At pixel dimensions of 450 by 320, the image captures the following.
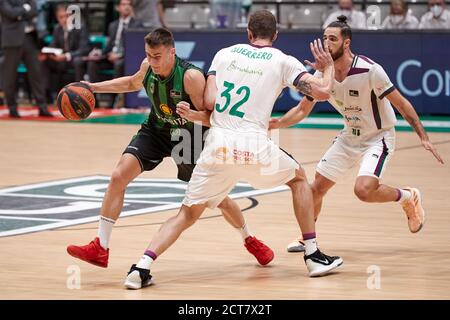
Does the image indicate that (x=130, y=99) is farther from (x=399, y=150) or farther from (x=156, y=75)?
(x=156, y=75)

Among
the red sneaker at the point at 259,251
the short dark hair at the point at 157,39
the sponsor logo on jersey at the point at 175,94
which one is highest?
the short dark hair at the point at 157,39

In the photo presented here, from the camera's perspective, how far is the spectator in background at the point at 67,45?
19.4m

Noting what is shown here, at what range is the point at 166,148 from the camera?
25.7ft

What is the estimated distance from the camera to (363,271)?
7676mm

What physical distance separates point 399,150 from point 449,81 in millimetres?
3300

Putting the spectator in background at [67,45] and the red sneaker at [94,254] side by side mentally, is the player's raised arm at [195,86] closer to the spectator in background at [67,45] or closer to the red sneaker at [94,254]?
the red sneaker at [94,254]

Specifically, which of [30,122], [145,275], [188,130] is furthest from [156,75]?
[30,122]

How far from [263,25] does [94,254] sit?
6.46 ft

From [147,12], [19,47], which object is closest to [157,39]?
[19,47]

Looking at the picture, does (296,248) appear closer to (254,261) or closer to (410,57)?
(254,261)

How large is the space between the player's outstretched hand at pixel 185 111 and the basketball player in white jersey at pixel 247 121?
26 centimetres

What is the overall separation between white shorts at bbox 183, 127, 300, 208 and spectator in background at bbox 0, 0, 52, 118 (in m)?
11.1

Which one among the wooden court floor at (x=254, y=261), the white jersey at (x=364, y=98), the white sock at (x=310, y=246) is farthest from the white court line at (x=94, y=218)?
the white sock at (x=310, y=246)

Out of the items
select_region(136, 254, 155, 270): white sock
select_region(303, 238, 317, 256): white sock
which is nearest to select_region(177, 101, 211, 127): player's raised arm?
select_region(136, 254, 155, 270): white sock
